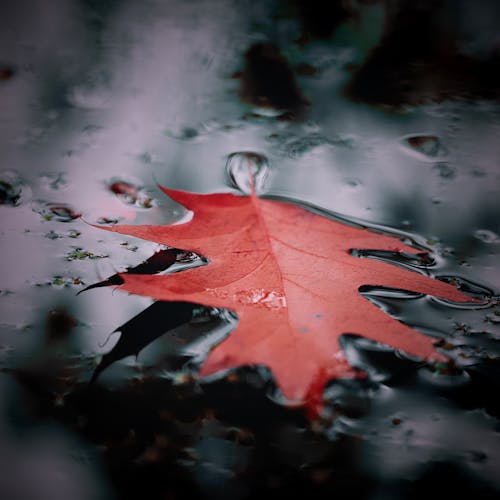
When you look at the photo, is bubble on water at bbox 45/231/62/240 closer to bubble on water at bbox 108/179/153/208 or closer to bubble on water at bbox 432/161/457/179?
bubble on water at bbox 108/179/153/208

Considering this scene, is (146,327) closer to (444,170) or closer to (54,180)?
(54,180)

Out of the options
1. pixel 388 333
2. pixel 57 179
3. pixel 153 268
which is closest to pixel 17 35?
pixel 57 179

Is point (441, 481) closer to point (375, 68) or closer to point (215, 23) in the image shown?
point (375, 68)

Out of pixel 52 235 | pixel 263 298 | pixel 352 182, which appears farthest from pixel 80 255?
pixel 352 182

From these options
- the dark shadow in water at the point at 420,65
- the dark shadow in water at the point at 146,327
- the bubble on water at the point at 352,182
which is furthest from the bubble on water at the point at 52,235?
the dark shadow in water at the point at 420,65

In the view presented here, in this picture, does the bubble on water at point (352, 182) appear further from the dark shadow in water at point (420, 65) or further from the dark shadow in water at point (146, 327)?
the dark shadow in water at point (146, 327)
